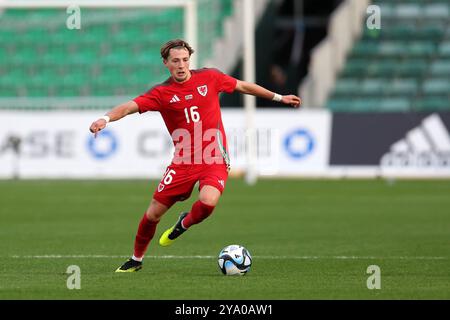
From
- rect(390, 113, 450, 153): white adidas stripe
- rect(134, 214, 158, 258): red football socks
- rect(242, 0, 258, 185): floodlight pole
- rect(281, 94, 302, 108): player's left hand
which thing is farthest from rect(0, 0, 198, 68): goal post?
rect(134, 214, 158, 258): red football socks

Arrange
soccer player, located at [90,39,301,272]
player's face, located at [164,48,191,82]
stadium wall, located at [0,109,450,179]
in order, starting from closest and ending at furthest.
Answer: player's face, located at [164,48,191,82]
soccer player, located at [90,39,301,272]
stadium wall, located at [0,109,450,179]

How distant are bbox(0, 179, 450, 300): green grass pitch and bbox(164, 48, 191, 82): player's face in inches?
68.8

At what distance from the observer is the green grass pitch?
30.1 ft

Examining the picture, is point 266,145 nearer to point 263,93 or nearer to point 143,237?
point 263,93

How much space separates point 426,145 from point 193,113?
662 inches

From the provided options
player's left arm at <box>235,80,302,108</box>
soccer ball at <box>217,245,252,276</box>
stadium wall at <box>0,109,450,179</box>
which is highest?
player's left arm at <box>235,80,302,108</box>

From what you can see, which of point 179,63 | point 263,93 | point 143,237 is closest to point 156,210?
point 143,237

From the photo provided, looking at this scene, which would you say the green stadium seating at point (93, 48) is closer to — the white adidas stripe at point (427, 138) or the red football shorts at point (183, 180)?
the white adidas stripe at point (427, 138)

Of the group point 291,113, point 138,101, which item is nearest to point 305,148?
point 291,113

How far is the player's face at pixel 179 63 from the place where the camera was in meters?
10.3

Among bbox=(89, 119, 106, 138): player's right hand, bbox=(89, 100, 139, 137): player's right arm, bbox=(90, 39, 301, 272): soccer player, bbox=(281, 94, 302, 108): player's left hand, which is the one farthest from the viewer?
bbox=(281, 94, 302, 108): player's left hand

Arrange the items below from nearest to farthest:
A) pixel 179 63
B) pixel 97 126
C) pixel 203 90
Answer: pixel 97 126 → pixel 179 63 → pixel 203 90

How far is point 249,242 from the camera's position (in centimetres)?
1388

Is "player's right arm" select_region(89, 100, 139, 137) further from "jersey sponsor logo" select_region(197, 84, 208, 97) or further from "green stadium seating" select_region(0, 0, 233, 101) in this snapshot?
"green stadium seating" select_region(0, 0, 233, 101)
